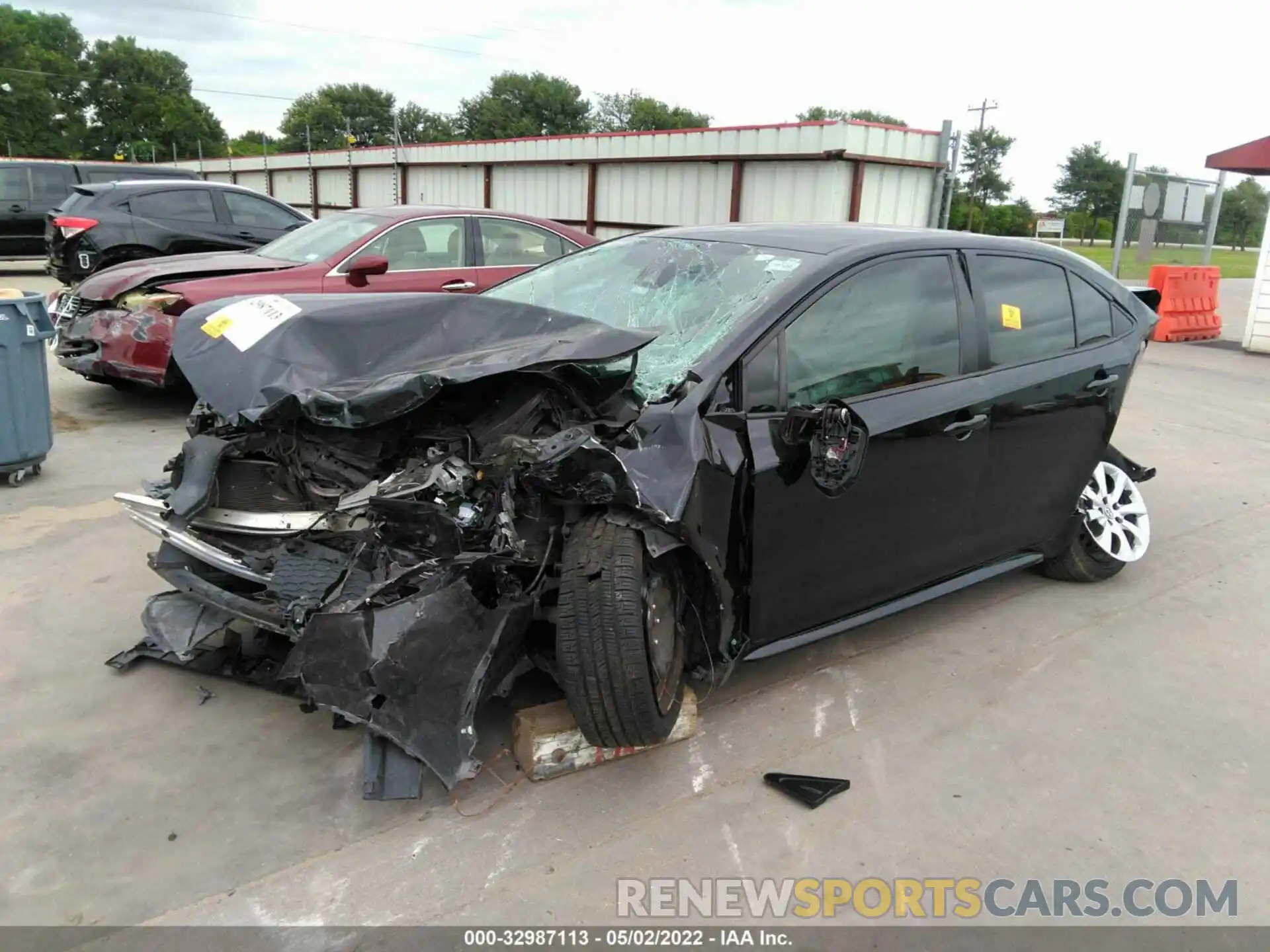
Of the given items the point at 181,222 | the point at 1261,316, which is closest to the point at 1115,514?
the point at 181,222

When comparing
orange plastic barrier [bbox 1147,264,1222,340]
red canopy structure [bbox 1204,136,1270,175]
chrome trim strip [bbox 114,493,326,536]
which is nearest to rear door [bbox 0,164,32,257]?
chrome trim strip [bbox 114,493,326,536]

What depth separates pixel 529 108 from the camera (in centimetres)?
8425

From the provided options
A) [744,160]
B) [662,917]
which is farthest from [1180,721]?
[744,160]

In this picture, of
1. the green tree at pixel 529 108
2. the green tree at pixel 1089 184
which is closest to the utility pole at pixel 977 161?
the green tree at pixel 1089 184

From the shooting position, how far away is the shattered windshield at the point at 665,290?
3.12 m

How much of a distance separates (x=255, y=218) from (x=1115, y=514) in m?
9.48

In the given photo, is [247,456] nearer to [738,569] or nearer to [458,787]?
[458,787]

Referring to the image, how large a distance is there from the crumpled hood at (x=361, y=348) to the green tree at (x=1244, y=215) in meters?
36.1

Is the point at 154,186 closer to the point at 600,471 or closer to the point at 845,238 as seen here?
the point at 845,238

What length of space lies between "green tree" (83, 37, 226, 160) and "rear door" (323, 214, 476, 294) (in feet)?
249

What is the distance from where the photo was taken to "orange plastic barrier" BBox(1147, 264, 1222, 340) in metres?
14.1

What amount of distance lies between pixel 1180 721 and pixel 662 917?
2234 millimetres

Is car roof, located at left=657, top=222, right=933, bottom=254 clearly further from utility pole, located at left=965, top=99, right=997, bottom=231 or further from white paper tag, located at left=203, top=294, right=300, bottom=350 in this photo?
utility pole, located at left=965, top=99, right=997, bottom=231

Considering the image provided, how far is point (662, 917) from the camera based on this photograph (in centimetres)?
238
